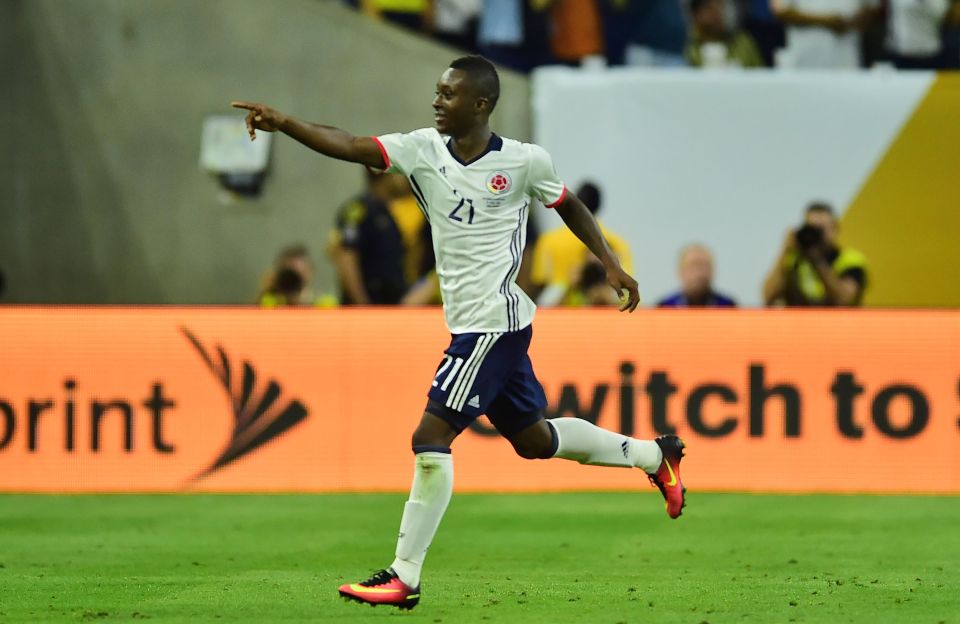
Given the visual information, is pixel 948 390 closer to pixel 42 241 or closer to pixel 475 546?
pixel 475 546

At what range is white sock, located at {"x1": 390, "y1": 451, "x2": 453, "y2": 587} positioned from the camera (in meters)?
7.30

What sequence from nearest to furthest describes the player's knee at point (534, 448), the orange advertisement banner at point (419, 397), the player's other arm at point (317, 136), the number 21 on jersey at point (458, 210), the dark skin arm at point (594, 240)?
the player's other arm at point (317, 136)
the number 21 on jersey at point (458, 210)
the dark skin arm at point (594, 240)
the player's knee at point (534, 448)
the orange advertisement banner at point (419, 397)

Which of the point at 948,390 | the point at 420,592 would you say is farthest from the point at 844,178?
the point at 420,592

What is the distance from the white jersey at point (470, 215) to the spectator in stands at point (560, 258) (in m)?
6.20

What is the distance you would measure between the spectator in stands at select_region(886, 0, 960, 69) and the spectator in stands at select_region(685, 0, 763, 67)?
3.79 feet

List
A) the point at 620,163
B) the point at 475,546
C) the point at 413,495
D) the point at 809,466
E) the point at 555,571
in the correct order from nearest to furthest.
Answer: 1. the point at 413,495
2. the point at 555,571
3. the point at 475,546
4. the point at 809,466
5. the point at 620,163

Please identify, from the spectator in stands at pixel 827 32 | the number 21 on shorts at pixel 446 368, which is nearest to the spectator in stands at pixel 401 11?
the spectator in stands at pixel 827 32

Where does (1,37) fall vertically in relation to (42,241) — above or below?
above

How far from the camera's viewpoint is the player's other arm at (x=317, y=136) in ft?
23.0

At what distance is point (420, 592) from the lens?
776 cm

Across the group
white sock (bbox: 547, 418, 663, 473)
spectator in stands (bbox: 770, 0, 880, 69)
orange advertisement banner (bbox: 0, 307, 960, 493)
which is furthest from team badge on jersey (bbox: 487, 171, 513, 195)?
spectator in stands (bbox: 770, 0, 880, 69)

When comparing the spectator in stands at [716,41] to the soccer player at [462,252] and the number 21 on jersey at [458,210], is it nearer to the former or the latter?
the soccer player at [462,252]

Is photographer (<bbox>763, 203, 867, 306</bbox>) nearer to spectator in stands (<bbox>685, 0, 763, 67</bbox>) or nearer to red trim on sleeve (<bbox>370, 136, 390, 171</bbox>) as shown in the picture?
spectator in stands (<bbox>685, 0, 763, 67</bbox>)

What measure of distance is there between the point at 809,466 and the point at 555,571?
387cm
